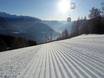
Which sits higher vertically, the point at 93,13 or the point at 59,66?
the point at 93,13

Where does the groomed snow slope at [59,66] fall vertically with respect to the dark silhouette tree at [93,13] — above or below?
below

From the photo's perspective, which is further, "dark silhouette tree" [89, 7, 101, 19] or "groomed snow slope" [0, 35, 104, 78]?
"dark silhouette tree" [89, 7, 101, 19]

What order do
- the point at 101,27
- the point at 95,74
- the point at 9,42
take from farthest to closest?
the point at 9,42 < the point at 101,27 < the point at 95,74

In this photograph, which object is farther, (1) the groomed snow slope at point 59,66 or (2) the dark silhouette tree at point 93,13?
(2) the dark silhouette tree at point 93,13

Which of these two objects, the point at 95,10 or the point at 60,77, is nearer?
the point at 60,77

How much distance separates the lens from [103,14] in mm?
86188

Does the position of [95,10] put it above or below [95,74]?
above

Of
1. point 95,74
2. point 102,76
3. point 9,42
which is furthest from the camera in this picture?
point 9,42

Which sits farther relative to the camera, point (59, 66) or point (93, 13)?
point (93, 13)

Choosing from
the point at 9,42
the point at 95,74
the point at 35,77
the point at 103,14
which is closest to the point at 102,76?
the point at 95,74

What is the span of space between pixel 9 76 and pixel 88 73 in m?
3.12

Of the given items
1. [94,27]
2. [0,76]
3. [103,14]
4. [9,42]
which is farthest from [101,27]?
[0,76]

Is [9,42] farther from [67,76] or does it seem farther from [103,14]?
[67,76]

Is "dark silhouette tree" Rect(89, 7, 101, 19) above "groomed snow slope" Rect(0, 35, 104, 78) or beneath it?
above
